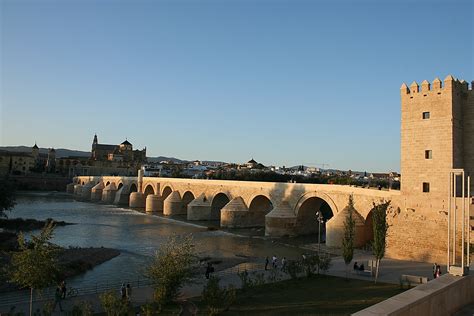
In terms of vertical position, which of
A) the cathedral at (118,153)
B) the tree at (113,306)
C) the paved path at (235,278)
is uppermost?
the cathedral at (118,153)

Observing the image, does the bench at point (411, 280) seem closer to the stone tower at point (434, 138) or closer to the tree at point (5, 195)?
the stone tower at point (434, 138)

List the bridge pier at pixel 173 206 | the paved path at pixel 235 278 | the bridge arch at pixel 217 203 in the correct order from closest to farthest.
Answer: the paved path at pixel 235 278, the bridge arch at pixel 217 203, the bridge pier at pixel 173 206

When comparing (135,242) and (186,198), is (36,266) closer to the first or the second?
(135,242)

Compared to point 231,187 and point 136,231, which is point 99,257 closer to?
point 136,231

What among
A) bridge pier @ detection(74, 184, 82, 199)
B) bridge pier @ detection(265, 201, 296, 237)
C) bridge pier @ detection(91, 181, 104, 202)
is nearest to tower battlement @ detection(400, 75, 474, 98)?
bridge pier @ detection(265, 201, 296, 237)

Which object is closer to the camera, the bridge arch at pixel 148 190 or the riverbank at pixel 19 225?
the riverbank at pixel 19 225

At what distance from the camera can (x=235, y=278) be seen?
15.9 m

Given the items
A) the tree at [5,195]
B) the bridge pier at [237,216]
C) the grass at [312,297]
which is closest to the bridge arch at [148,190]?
the bridge pier at [237,216]

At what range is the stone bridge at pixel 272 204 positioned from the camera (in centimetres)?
2412

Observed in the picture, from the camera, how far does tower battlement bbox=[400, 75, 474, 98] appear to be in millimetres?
17914

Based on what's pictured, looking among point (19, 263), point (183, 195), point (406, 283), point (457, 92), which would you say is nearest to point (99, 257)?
point (19, 263)

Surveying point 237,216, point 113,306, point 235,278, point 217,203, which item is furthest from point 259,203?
point 113,306

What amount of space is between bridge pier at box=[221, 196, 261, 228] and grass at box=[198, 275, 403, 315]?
1951cm

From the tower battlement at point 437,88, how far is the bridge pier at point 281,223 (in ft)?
43.3
